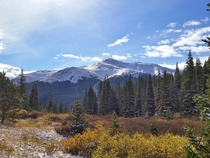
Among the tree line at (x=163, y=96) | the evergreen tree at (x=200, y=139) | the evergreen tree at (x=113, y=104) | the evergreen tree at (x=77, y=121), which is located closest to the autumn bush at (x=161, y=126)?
the evergreen tree at (x=77, y=121)

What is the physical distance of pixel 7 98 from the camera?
70.5 ft

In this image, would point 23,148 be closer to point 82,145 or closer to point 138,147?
point 82,145

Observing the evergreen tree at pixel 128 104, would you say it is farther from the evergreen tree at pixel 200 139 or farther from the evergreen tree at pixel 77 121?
the evergreen tree at pixel 200 139

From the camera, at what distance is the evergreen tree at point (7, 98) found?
21531 mm

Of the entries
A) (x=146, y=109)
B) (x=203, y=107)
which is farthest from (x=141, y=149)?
(x=146, y=109)

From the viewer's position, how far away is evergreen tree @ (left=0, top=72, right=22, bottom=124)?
21531 mm

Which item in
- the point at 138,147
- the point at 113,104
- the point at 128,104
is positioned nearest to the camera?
the point at 138,147

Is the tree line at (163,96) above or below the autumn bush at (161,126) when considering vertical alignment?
above

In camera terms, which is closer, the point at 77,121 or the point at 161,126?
the point at 77,121

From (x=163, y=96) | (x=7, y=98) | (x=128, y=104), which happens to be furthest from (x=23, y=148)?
(x=128, y=104)

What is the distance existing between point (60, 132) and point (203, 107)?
18988 millimetres

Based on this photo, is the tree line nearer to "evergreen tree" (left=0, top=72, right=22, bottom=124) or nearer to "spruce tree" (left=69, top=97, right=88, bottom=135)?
"spruce tree" (left=69, top=97, right=88, bottom=135)

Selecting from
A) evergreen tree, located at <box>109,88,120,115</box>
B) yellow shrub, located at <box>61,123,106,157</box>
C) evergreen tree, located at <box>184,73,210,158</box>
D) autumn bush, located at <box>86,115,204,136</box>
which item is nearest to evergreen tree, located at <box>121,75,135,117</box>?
evergreen tree, located at <box>109,88,120,115</box>

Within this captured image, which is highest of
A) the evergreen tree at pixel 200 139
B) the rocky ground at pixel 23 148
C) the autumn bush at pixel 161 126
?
the evergreen tree at pixel 200 139
